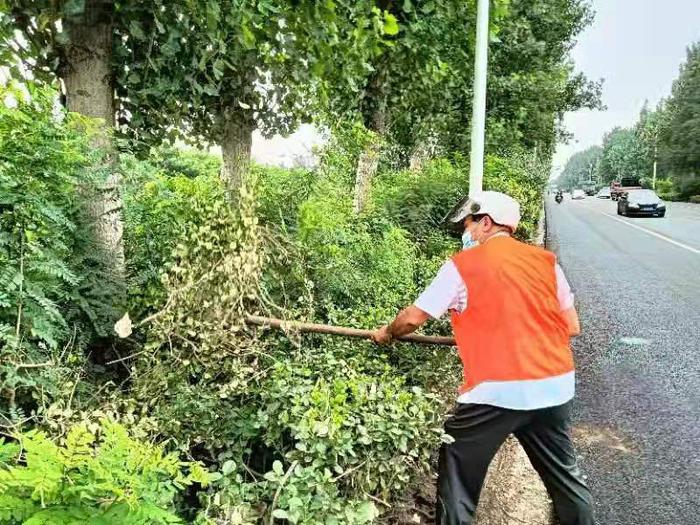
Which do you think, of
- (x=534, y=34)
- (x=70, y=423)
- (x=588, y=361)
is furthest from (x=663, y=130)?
(x=70, y=423)

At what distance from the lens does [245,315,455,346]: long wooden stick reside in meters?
3.57

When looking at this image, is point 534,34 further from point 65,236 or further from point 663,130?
point 663,130

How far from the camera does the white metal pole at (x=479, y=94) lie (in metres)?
6.46

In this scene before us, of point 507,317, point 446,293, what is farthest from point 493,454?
point 446,293

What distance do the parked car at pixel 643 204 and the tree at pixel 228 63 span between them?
1201 inches

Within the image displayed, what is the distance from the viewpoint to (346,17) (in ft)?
21.0

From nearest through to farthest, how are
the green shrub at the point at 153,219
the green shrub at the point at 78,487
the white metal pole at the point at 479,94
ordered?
the green shrub at the point at 78,487 → the green shrub at the point at 153,219 → the white metal pole at the point at 479,94

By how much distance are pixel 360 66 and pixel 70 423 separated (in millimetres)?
4913

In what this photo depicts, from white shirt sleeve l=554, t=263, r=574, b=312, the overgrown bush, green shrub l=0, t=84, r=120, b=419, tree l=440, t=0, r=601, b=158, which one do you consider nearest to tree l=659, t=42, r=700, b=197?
tree l=440, t=0, r=601, b=158

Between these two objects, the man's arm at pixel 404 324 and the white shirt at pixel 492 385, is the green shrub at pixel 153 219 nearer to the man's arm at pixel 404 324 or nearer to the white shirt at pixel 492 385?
the man's arm at pixel 404 324

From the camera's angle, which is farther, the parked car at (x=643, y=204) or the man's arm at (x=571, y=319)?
the parked car at (x=643, y=204)

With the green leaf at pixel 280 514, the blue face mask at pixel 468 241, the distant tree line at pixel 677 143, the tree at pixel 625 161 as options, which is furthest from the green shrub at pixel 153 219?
the tree at pixel 625 161

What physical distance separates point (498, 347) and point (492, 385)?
0.57 feet

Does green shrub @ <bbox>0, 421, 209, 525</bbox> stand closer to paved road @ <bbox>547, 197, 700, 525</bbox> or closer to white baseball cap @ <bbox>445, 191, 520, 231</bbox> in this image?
white baseball cap @ <bbox>445, 191, 520, 231</bbox>
